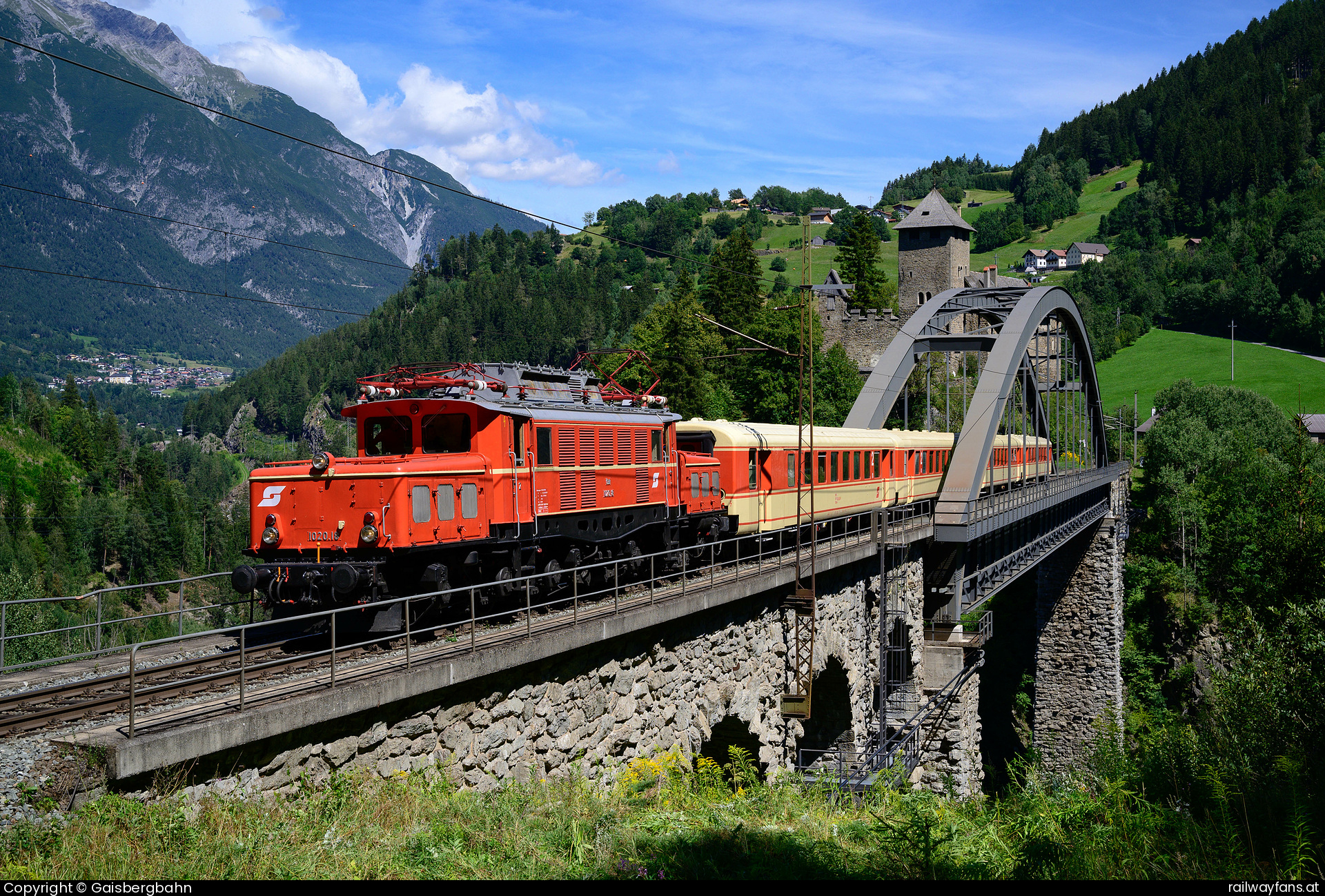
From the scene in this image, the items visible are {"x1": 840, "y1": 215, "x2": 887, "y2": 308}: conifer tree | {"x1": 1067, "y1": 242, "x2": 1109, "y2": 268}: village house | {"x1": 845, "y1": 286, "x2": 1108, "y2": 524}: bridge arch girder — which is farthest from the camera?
{"x1": 1067, "y1": 242, "x2": 1109, "y2": 268}: village house

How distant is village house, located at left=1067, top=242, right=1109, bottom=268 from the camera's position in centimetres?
15050

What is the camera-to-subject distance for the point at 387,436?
1341 cm

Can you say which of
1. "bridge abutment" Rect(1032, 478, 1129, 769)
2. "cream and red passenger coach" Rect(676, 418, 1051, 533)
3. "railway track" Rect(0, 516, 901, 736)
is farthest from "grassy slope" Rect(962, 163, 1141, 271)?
"railway track" Rect(0, 516, 901, 736)

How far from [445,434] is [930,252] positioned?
81.2 metres

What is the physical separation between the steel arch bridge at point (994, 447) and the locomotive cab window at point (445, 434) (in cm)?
1445

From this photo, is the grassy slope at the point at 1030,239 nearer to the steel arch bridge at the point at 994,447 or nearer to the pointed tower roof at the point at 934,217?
the pointed tower roof at the point at 934,217

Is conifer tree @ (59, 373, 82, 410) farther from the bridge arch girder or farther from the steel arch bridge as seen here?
the steel arch bridge

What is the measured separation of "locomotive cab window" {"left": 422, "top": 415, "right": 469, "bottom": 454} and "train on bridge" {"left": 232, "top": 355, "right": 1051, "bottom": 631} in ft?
0.06

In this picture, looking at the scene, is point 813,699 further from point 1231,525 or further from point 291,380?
point 291,380

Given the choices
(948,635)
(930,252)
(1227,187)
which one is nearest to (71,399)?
(930,252)

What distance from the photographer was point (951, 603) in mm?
24266

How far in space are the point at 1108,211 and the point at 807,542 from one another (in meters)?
170

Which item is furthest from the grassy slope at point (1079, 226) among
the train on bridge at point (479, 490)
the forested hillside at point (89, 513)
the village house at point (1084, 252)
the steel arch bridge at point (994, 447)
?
the train on bridge at point (479, 490)

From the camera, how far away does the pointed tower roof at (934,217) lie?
85.7 metres
